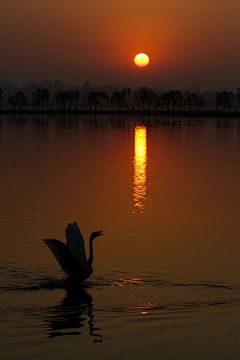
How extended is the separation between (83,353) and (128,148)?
41.3 m

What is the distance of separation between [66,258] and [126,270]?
2.33 m

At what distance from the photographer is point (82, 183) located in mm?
26250

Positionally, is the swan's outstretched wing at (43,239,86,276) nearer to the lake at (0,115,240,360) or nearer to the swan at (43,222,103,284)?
the swan at (43,222,103,284)

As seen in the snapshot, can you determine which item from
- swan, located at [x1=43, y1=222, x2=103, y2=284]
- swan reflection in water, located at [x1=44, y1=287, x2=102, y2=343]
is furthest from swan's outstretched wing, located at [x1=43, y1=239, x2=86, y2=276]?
swan reflection in water, located at [x1=44, y1=287, x2=102, y2=343]

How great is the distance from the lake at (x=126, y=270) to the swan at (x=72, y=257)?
479 mm

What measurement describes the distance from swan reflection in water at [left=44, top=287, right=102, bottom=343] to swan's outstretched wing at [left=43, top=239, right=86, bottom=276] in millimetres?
507

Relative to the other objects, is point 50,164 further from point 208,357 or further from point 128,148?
point 208,357

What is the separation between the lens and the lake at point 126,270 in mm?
9242

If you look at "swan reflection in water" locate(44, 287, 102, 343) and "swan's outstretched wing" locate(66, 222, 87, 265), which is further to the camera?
"swan's outstretched wing" locate(66, 222, 87, 265)

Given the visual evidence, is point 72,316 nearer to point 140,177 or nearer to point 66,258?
point 66,258

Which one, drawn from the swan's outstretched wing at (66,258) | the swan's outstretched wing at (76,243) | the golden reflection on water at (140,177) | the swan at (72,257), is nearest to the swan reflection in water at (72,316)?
the swan at (72,257)

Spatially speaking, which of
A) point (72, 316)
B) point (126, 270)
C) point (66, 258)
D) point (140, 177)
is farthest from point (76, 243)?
point (140, 177)

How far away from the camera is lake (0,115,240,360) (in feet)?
30.3

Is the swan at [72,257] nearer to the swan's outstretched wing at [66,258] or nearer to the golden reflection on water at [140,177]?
the swan's outstretched wing at [66,258]
